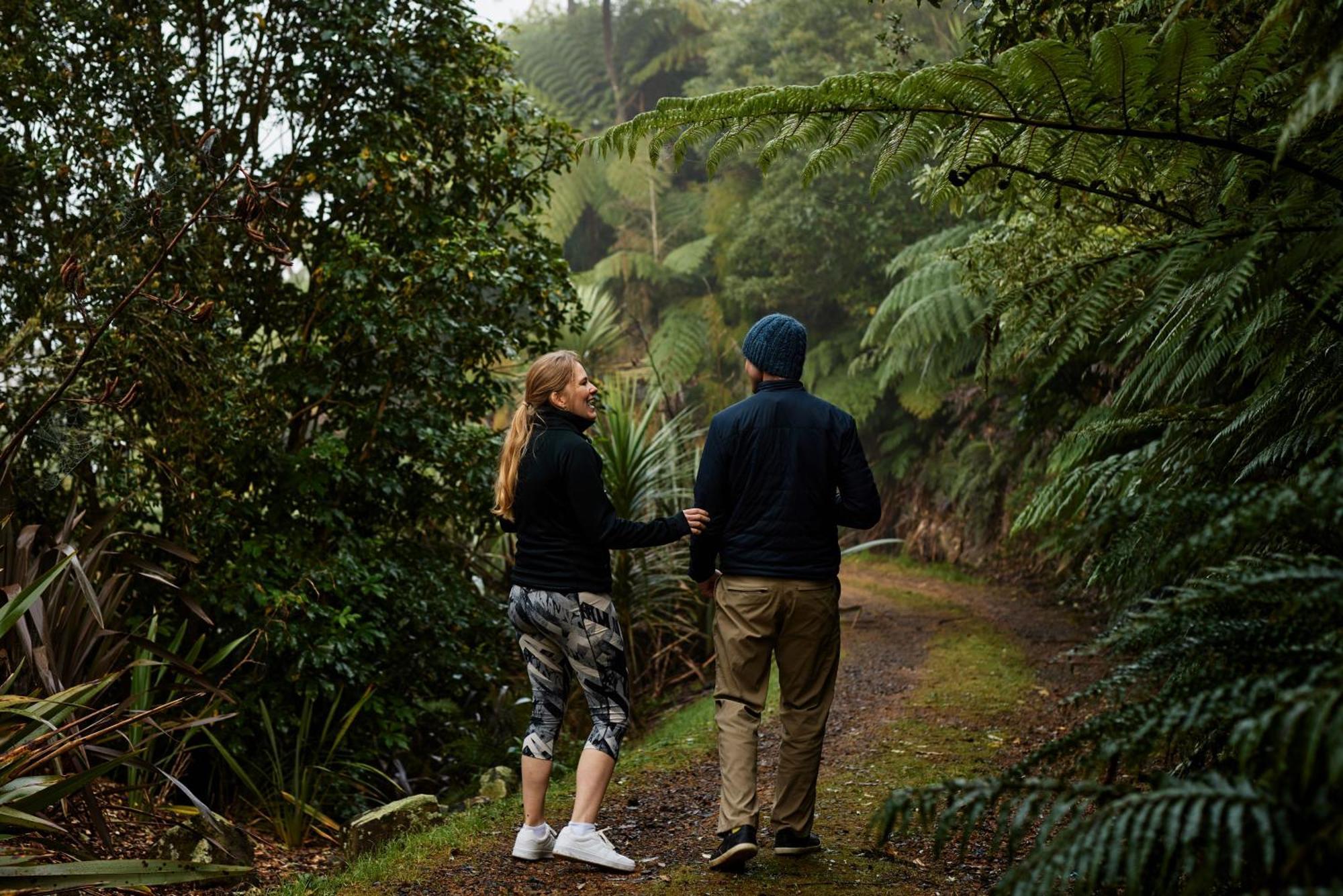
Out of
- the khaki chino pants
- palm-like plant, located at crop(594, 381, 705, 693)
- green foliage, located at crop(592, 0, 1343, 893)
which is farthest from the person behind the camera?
palm-like plant, located at crop(594, 381, 705, 693)

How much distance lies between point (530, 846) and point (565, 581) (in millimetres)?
989

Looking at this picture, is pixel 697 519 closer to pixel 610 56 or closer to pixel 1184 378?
pixel 1184 378

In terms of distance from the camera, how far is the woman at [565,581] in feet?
12.9

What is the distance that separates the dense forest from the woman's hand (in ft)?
3.92

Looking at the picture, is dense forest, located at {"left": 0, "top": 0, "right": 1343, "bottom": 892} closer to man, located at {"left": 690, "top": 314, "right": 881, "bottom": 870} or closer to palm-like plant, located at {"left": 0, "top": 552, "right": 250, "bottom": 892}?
palm-like plant, located at {"left": 0, "top": 552, "right": 250, "bottom": 892}

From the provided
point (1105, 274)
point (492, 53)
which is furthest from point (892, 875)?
point (492, 53)

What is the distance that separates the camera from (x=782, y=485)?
12.6 feet

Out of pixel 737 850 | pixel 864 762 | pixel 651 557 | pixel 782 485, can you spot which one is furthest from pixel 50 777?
pixel 651 557

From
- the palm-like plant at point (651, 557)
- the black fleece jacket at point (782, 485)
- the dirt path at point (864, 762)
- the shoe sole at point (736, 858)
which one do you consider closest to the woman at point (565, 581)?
the black fleece jacket at point (782, 485)

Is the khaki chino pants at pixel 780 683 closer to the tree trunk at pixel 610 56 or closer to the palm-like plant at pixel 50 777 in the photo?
the palm-like plant at pixel 50 777

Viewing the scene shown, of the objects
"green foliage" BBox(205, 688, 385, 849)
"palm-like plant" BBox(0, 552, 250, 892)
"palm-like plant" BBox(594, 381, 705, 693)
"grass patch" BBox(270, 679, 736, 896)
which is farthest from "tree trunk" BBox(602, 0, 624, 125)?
"palm-like plant" BBox(0, 552, 250, 892)

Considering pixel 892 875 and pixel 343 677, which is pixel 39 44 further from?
pixel 892 875

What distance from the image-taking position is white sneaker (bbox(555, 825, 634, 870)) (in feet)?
12.8

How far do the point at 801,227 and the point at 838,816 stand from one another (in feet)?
42.8
